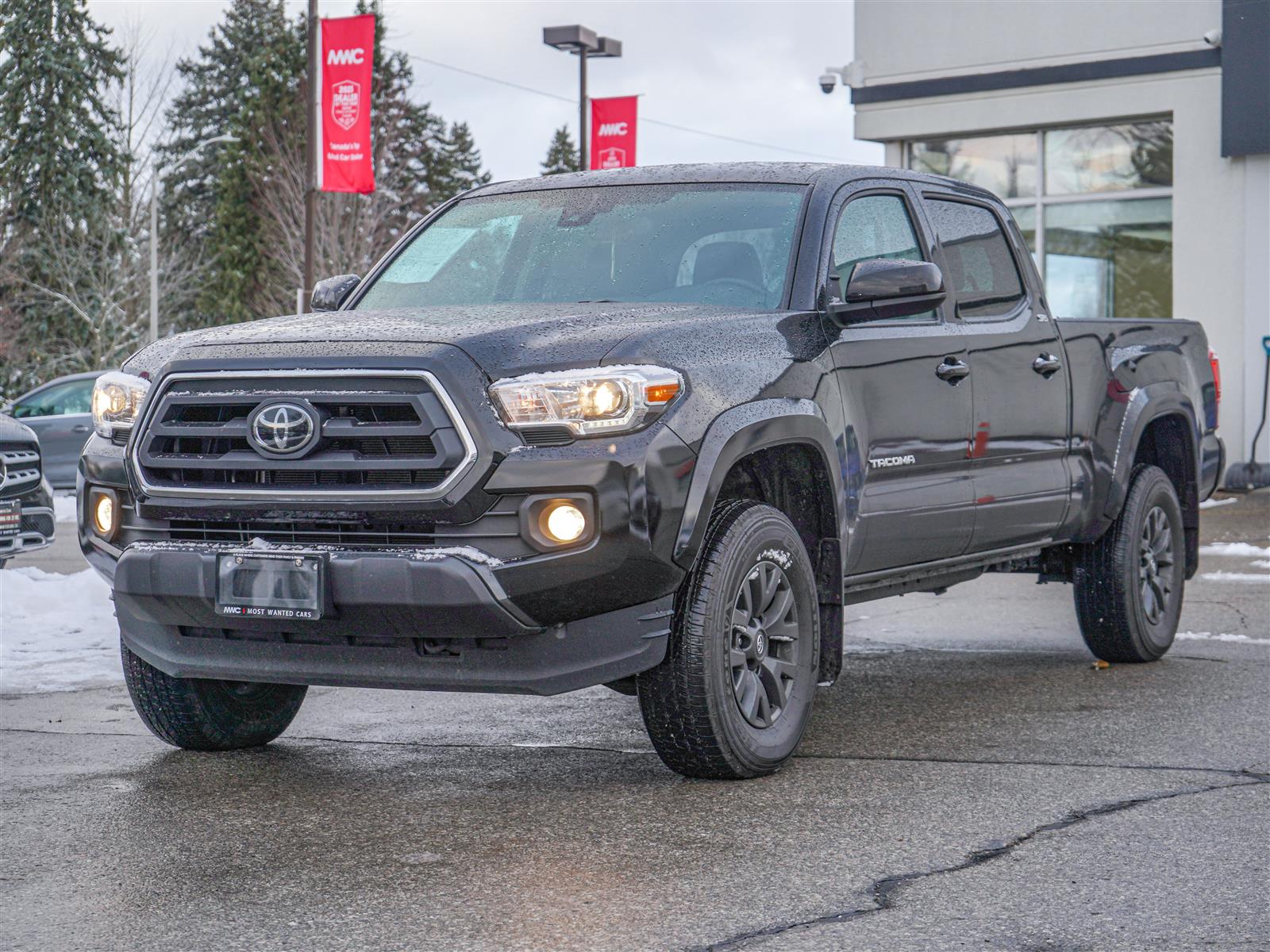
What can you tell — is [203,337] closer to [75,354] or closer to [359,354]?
[359,354]

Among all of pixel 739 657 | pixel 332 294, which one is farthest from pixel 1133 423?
pixel 332 294

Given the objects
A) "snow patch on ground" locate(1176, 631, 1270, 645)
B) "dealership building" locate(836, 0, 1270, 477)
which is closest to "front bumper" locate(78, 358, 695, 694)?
"snow patch on ground" locate(1176, 631, 1270, 645)

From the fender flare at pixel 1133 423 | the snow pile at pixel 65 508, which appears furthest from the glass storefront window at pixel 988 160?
the fender flare at pixel 1133 423

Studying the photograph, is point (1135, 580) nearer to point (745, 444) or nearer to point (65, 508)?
point (745, 444)

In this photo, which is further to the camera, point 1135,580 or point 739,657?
point 1135,580

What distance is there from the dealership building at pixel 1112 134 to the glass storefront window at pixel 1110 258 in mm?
19

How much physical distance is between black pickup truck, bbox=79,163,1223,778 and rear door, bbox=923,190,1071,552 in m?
0.02

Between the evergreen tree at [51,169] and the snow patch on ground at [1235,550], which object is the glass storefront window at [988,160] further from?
the evergreen tree at [51,169]

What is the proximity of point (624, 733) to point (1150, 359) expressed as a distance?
321cm

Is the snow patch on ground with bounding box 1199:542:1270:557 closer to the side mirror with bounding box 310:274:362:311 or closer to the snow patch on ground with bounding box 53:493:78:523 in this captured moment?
the side mirror with bounding box 310:274:362:311

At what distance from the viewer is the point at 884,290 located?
18.6 feet

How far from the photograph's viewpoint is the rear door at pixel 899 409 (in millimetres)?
5840

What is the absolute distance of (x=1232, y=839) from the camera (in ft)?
15.0

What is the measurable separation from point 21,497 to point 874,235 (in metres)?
4.95
